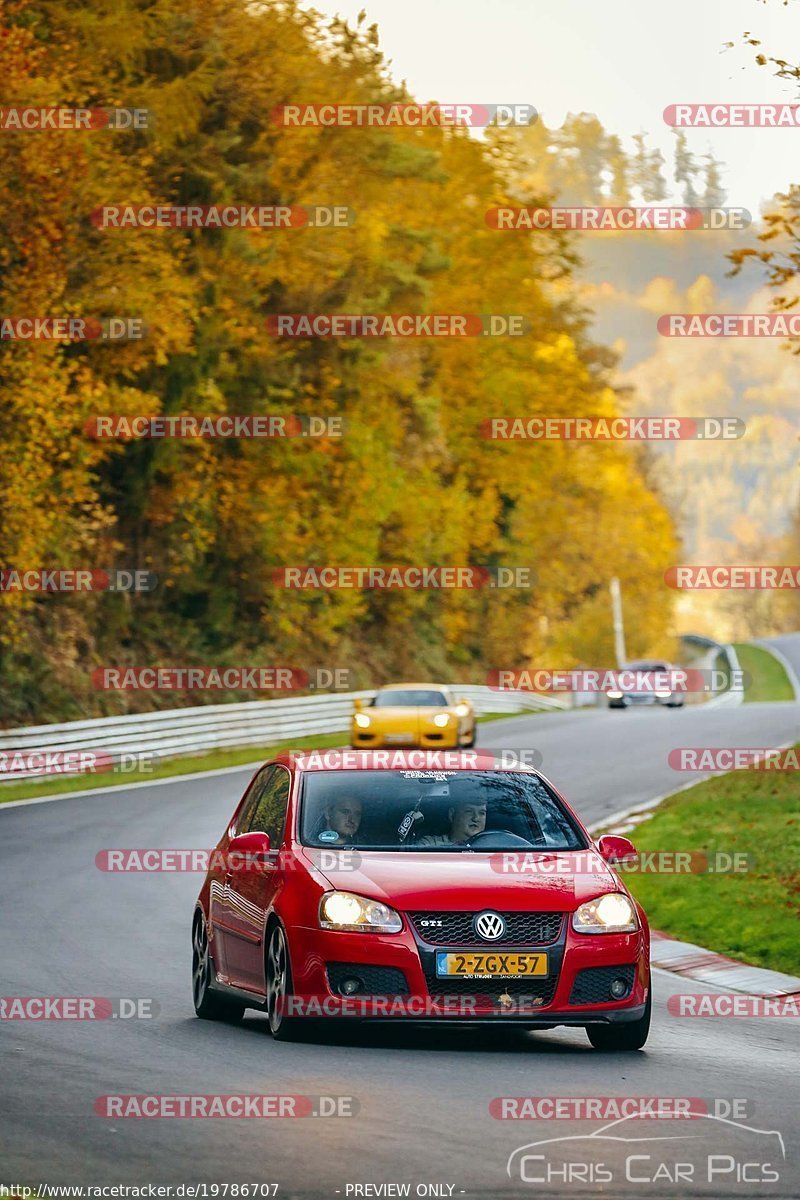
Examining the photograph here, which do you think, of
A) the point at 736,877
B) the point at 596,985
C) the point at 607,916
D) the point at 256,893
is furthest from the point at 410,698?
the point at 596,985

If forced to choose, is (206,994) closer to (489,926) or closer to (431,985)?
(431,985)

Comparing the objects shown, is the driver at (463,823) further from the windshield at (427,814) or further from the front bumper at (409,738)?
the front bumper at (409,738)

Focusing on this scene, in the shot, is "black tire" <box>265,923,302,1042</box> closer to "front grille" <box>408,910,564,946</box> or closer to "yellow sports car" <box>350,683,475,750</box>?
"front grille" <box>408,910,564,946</box>

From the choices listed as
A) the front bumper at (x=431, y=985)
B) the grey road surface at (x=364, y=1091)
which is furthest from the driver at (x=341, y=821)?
the grey road surface at (x=364, y=1091)

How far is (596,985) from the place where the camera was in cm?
999

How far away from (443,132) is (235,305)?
964 inches

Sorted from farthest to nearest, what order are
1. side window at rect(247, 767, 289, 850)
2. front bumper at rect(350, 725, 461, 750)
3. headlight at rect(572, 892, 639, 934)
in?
1. front bumper at rect(350, 725, 461, 750)
2. side window at rect(247, 767, 289, 850)
3. headlight at rect(572, 892, 639, 934)

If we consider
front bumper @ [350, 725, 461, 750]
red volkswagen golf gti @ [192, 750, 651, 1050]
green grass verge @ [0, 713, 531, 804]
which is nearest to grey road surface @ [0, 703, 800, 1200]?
red volkswagen golf gti @ [192, 750, 651, 1050]

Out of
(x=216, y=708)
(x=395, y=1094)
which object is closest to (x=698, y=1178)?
(x=395, y=1094)

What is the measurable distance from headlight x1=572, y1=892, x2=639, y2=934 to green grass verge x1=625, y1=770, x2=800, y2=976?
4710mm

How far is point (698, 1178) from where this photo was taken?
719 centimetres

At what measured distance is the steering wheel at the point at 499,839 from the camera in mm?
10875

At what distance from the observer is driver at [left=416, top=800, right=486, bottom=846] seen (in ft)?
35.8

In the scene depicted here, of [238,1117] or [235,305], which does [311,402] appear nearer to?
[235,305]
